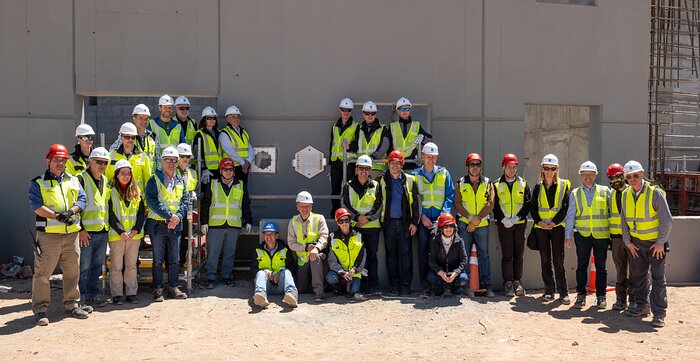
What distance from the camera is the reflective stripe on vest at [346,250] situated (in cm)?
941

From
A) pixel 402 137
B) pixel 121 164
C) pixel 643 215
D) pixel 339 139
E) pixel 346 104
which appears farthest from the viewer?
pixel 346 104

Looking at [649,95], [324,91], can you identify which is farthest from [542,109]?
[324,91]

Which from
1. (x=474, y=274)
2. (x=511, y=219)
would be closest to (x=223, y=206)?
(x=474, y=274)

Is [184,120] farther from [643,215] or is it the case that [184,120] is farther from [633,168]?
[643,215]

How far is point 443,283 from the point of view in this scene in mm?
9383

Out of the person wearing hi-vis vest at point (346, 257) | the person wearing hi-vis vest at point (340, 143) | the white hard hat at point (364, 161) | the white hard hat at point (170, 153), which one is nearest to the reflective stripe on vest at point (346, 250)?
the person wearing hi-vis vest at point (346, 257)

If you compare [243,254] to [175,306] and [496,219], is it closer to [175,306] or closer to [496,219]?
[175,306]

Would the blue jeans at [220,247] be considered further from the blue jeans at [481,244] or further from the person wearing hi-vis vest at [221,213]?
the blue jeans at [481,244]

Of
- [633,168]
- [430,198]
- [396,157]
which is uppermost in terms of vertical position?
[396,157]

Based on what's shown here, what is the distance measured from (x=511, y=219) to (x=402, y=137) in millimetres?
2230

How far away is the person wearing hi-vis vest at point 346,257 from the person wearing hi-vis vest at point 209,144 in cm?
239

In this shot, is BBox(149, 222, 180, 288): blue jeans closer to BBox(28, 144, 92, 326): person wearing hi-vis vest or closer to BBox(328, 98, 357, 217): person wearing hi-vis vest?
BBox(28, 144, 92, 326): person wearing hi-vis vest

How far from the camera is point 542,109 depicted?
58.6 feet

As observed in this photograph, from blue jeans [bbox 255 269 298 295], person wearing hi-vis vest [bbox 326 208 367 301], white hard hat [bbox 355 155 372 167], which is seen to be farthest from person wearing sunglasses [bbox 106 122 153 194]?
white hard hat [bbox 355 155 372 167]
